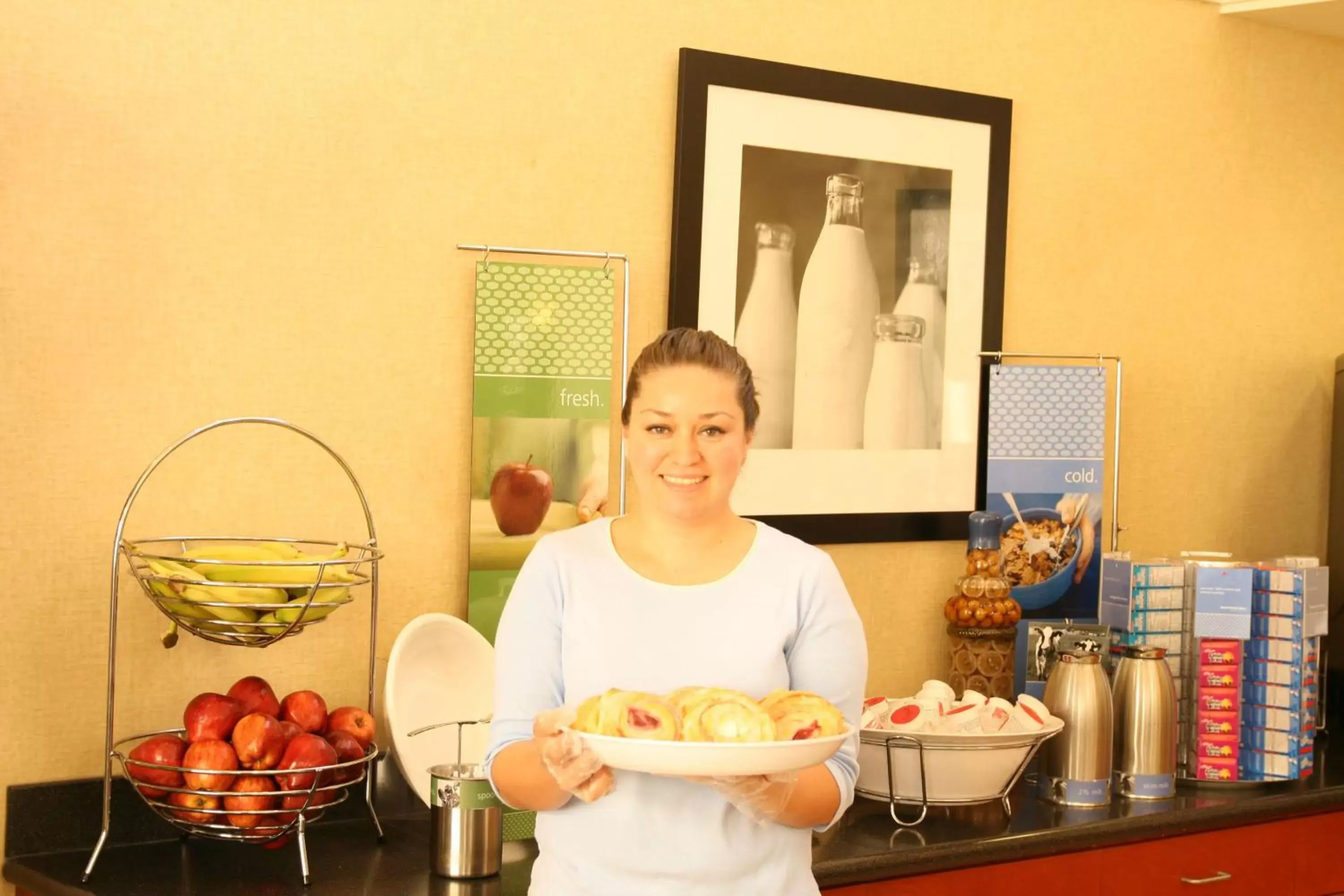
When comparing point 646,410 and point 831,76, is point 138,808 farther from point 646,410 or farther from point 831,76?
point 831,76

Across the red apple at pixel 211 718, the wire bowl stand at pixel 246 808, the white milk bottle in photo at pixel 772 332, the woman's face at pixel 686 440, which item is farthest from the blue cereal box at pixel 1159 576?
the red apple at pixel 211 718

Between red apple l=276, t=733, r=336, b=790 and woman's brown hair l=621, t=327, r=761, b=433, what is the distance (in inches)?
21.7

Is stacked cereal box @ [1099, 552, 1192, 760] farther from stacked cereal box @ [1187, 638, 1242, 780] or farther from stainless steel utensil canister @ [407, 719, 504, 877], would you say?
stainless steel utensil canister @ [407, 719, 504, 877]

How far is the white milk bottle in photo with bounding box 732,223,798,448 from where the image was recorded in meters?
2.34

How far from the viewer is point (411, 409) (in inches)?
80.8

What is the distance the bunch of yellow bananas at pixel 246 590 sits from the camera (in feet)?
5.57

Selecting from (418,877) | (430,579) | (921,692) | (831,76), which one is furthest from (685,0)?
(418,877)

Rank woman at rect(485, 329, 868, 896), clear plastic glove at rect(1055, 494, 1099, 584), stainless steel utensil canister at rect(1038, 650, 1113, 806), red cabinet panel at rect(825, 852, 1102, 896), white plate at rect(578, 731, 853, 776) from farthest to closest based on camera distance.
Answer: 1. clear plastic glove at rect(1055, 494, 1099, 584)
2. stainless steel utensil canister at rect(1038, 650, 1113, 806)
3. red cabinet panel at rect(825, 852, 1102, 896)
4. woman at rect(485, 329, 868, 896)
5. white plate at rect(578, 731, 853, 776)

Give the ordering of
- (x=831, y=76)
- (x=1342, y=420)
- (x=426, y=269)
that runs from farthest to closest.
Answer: (x=1342, y=420)
(x=831, y=76)
(x=426, y=269)

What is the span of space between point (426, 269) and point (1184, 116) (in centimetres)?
157

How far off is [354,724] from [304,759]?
0.41ft

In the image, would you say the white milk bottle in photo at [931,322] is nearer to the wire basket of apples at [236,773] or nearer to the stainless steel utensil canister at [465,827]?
the stainless steel utensil canister at [465,827]

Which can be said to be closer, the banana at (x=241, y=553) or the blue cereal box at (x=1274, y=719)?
the banana at (x=241, y=553)

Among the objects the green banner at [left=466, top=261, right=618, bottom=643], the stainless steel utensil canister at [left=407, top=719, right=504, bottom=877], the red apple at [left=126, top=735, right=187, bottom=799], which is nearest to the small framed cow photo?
the green banner at [left=466, top=261, right=618, bottom=643]
